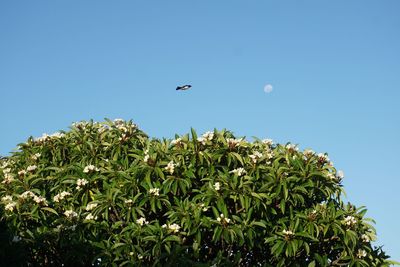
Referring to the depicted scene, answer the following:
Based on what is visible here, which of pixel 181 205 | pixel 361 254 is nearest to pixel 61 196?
pixel 181 205

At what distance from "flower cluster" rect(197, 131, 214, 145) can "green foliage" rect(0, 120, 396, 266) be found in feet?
0.06

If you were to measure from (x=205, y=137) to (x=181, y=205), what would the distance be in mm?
1384

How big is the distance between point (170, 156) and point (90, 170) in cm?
136

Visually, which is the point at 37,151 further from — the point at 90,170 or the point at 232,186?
the point at 232,186

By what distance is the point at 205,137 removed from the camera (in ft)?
34.1

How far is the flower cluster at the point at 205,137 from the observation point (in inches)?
404

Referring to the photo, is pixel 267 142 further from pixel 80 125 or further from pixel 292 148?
pixel 80 125

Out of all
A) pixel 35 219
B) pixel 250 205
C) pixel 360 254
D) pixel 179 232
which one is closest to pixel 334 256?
pixel 360 254

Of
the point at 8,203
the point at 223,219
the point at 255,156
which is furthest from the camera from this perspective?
the point at 255,156

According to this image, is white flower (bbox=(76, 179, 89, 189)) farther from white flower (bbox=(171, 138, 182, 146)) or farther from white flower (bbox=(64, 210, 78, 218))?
white flower (bbox=(171, 138, 182, 146))

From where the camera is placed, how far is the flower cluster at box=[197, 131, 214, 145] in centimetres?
1027

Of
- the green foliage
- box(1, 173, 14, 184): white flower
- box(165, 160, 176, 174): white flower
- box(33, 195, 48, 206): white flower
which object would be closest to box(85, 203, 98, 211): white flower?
the green foliage

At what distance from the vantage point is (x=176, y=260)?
8.78 m

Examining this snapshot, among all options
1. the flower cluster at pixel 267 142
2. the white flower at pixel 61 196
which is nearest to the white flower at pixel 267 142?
the flower cluster at pixel 267 142
